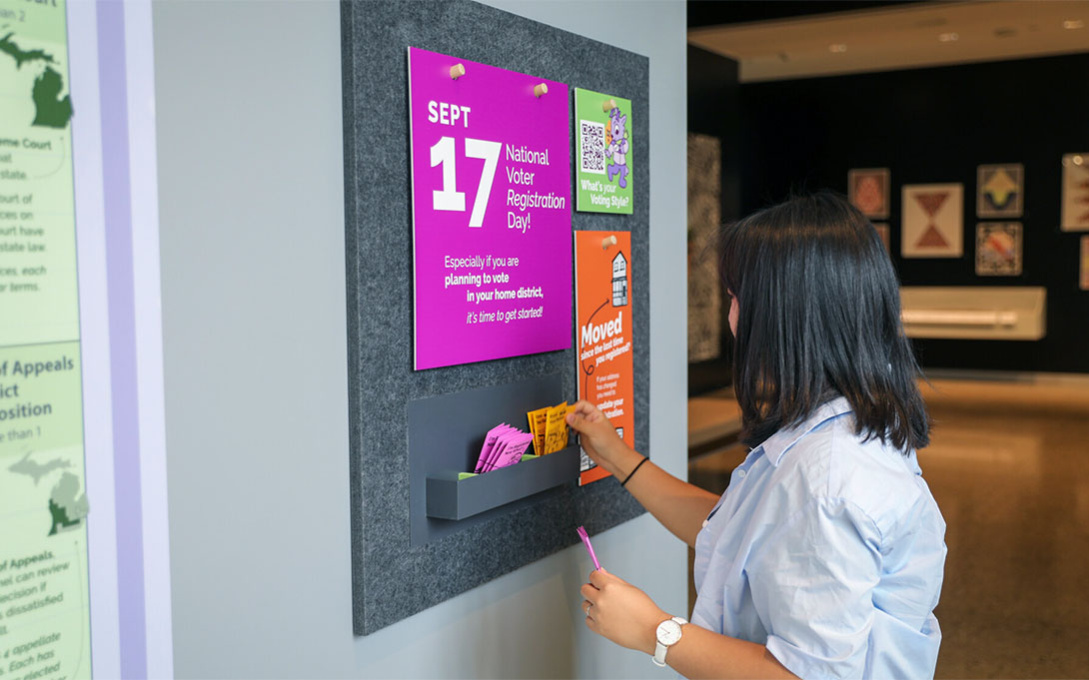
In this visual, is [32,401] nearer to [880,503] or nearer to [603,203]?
[880,503]

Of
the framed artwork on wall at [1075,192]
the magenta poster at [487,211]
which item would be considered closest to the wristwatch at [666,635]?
the magenta poster at [487,211]

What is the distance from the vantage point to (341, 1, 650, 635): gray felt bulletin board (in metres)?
1.34

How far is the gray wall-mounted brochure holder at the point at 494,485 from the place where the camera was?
147 cm

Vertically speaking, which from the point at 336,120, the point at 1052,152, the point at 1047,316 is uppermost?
the point at 1052,152

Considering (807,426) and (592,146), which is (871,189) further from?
(807,426)

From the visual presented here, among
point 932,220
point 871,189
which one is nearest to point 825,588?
point 932,220

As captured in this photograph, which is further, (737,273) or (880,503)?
(737,273)

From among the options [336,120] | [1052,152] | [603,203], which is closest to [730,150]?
[1052,152]

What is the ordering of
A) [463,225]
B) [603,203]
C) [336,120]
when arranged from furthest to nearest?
[603,203]
[463,225]
[336,120]

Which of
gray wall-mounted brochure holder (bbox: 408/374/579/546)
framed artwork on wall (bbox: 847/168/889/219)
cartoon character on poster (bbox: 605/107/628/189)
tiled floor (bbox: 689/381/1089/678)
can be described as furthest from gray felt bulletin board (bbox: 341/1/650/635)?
framed artwork on wall (bbox: 847/168/889/219)

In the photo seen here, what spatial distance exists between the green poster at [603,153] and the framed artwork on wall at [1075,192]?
1047 cm

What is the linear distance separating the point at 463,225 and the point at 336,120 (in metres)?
0.29

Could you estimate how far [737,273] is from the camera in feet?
4.44

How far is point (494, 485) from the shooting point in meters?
1.56
